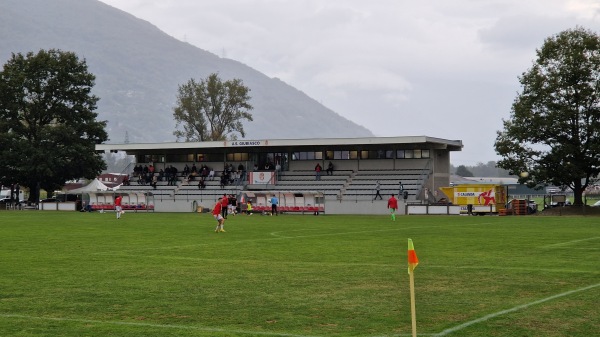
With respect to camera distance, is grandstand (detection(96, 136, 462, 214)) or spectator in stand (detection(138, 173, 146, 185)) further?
spectator in stand (detection(138, 173, 146, 185))

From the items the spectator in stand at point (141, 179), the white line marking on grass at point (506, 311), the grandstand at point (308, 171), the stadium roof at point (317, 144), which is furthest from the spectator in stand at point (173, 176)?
the white line marking on grass at point (506, 311)

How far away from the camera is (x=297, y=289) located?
57.9 feet

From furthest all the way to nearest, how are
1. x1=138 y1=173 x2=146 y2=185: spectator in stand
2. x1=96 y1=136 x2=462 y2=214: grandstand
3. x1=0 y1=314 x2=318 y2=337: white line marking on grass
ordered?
x1=138 y1=173 x2=146 y2=185: spectator in stand, x1=96 y1=136 x2=462 y2=214: grandstand, x1=0 y1=314 x2=318 y2=337: white line marking on grass

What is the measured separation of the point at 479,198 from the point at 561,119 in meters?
10.2

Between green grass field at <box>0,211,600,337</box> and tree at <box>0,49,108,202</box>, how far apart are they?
65.6m

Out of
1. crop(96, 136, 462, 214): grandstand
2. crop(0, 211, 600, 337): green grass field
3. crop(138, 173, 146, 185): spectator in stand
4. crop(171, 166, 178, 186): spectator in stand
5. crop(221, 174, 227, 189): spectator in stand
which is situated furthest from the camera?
crop(138, 173, 146, 185): spectator in stand

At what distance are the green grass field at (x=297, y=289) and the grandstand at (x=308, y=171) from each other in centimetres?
4432

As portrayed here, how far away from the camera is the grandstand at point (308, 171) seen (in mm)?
76562

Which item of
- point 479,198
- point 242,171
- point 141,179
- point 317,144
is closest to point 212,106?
point 141,179

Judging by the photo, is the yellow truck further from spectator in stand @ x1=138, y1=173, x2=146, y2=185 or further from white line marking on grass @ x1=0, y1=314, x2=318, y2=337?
white line marking on grass @ x1=0, y1=314, x2=318, y2=337

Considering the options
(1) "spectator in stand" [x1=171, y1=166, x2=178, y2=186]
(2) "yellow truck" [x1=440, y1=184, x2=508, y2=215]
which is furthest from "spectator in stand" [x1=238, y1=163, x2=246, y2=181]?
(2) "yellow truck" [x1=440, y1=184, x2=508, y2=215]

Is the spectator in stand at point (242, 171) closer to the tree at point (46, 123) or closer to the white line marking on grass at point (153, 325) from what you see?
the tree at point (46, 123)

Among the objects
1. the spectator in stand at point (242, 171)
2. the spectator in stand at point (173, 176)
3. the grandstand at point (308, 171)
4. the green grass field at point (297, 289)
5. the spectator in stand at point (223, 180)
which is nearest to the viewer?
the green grass field at point (297, 289)

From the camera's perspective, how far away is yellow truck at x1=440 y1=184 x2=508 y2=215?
70062 millimetres
